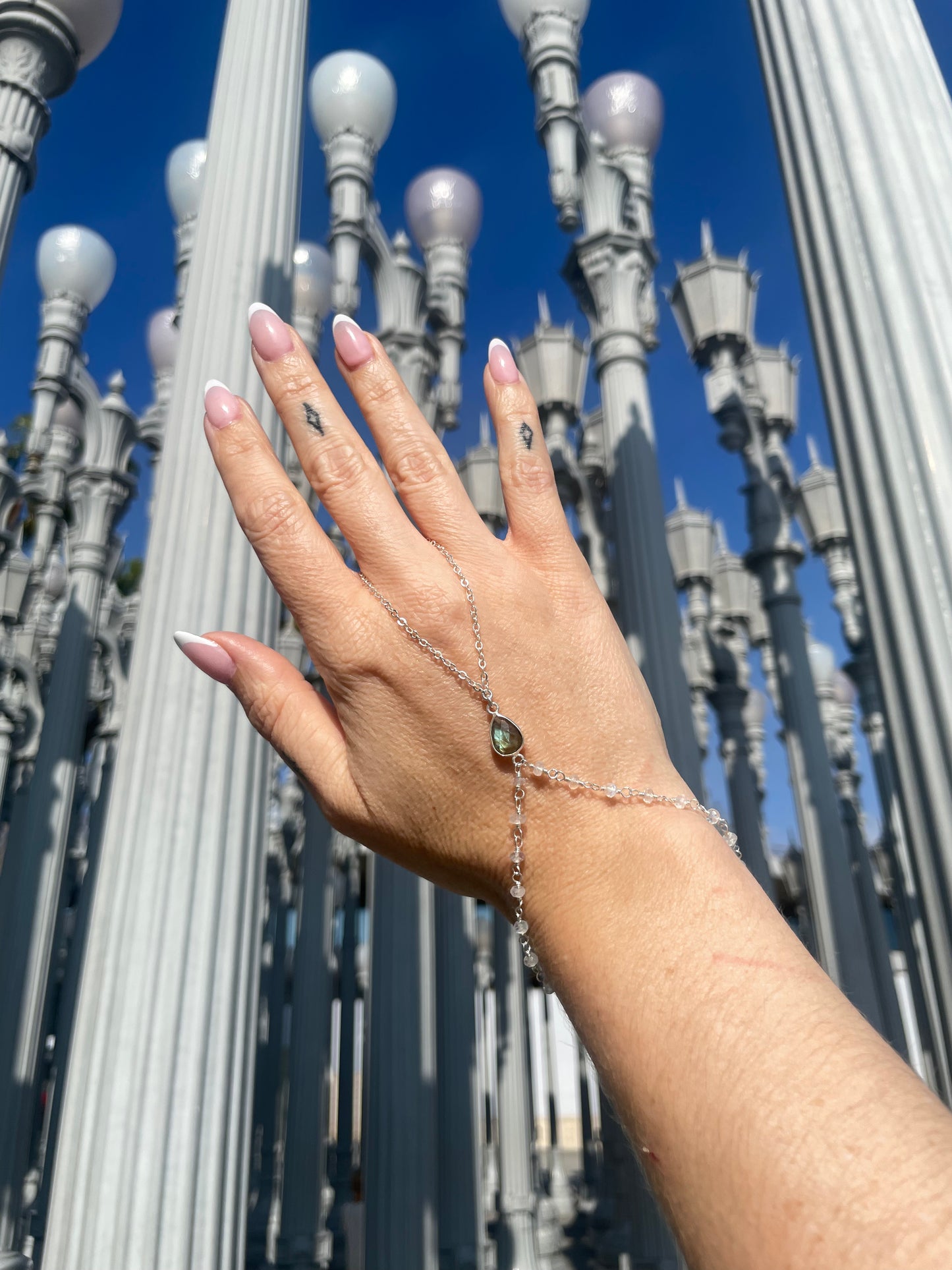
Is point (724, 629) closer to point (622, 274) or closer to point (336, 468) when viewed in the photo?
point (622, 274)

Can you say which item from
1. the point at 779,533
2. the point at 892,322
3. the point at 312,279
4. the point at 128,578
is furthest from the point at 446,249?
the point at 128,578

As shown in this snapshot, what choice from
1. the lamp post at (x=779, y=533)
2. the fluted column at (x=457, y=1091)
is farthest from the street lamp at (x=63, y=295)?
the fluted column at (x=457, y=1091)

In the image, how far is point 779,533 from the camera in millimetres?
12914

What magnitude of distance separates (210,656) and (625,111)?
38.1 feet

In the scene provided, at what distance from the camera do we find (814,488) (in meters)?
14.5

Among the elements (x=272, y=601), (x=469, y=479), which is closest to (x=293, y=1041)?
(x=469, y=479)

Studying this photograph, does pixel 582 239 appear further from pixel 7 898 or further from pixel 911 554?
pixel 7 898

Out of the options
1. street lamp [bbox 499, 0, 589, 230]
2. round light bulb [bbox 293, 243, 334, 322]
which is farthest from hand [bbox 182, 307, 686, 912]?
round light bulb [bbox 293, 243, 334, 322]

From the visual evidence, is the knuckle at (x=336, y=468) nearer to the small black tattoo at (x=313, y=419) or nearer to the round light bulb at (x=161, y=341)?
the small black tattoo at (x=313, y=419)

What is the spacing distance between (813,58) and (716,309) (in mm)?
6932

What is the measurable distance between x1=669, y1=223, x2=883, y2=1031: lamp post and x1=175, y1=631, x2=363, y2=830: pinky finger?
986 cm

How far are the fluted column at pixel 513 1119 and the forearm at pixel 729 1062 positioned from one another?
540 inches

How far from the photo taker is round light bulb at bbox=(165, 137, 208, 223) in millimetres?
10703

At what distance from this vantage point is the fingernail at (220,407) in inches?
57.9
